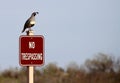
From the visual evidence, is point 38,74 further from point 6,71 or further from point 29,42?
point 29,42

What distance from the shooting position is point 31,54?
34.2 feet

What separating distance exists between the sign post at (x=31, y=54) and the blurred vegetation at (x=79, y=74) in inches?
1105

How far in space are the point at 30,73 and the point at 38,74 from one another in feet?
103

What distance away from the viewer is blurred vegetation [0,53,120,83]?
40.1 m

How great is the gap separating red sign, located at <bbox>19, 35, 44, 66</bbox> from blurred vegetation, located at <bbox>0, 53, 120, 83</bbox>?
28.1m

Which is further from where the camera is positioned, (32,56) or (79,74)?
(79,74)

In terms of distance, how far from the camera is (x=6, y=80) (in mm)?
41375

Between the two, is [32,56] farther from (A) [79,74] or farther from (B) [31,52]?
(A) [79,74]

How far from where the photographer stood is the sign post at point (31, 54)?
10.4 metres

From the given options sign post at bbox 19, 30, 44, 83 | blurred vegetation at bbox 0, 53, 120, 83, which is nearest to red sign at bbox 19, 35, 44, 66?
sign post at bbox 19, 30, 44, 83

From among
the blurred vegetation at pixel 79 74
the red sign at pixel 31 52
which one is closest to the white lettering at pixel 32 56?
the red sign at pixel 31 52

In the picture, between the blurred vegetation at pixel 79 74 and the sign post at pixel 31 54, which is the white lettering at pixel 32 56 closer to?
the sign post at pixel 31 54

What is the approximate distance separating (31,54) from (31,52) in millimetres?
36

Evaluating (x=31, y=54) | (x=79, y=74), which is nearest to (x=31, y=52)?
(x=31, y=54)
